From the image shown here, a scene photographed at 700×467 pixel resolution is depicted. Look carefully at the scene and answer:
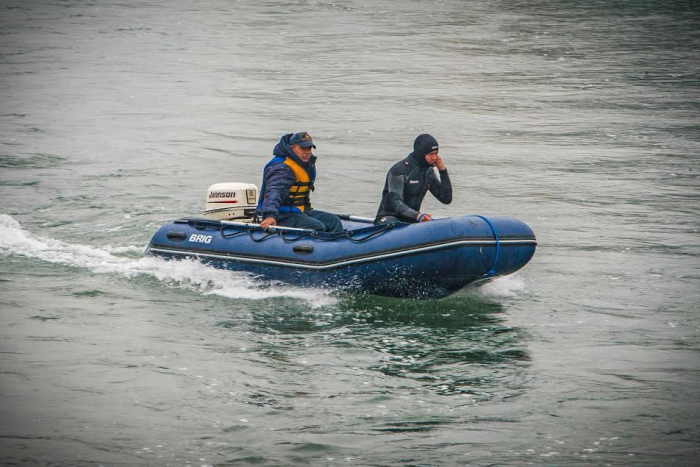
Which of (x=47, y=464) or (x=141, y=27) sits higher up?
(x=141, y=27)

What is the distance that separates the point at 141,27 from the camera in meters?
27.8

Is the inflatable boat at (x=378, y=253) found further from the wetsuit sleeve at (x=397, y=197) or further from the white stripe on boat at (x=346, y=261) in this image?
the wetsuit sleeve at (x=397, y=197)

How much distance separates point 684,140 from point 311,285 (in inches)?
357

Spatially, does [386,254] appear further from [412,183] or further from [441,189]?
[441,189]

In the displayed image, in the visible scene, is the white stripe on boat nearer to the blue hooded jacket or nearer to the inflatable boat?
the inflatable boat

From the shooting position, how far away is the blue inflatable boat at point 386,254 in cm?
834

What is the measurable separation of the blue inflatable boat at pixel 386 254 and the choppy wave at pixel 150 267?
10cm

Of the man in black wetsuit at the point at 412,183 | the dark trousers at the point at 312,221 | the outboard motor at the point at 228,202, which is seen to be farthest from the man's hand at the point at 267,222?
the man in black wetsuit at the point at 412,183

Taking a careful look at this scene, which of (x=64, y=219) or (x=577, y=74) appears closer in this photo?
(x=64, y=219)

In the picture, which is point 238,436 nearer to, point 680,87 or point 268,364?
point 268,364

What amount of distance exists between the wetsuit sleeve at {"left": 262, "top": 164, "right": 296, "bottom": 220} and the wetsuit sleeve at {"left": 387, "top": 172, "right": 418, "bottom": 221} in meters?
0.86

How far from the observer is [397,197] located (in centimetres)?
888

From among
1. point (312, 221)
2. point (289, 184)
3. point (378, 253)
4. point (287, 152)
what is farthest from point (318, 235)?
point (287, 152)

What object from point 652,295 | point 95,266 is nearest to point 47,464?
point 95,266
